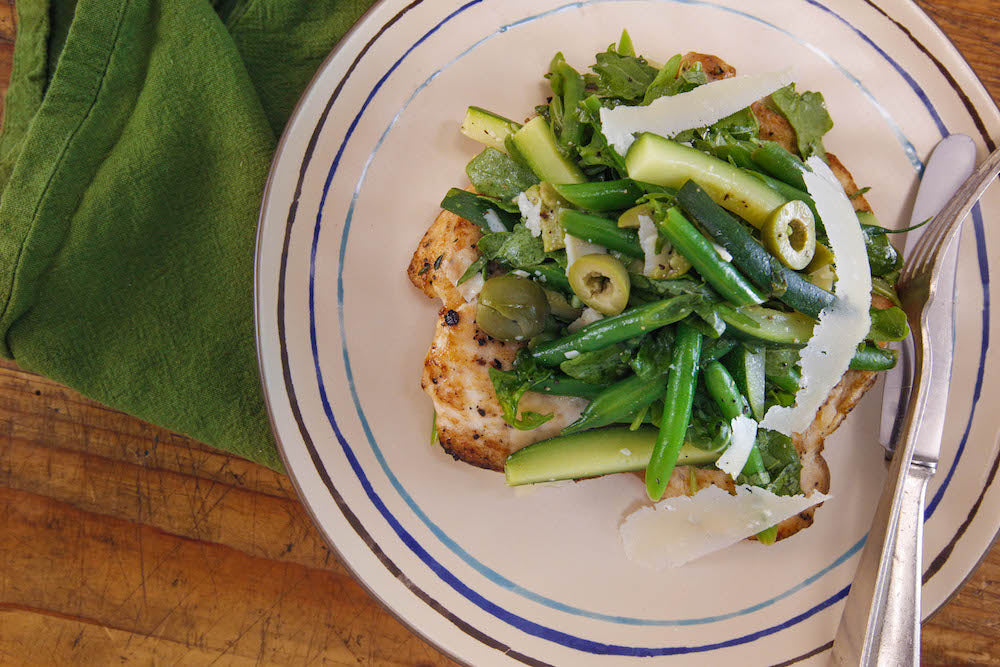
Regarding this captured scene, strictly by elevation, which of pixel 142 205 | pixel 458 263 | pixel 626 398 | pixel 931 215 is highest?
pixel 931 215

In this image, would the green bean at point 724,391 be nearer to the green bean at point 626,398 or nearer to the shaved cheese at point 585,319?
the green bean at point 626,398

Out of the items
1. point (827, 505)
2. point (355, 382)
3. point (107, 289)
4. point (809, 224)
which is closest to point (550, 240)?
point (809, 224)

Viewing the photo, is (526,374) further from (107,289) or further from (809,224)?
(107,289)

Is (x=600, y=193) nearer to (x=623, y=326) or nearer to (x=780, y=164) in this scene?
(x=623, y=326)

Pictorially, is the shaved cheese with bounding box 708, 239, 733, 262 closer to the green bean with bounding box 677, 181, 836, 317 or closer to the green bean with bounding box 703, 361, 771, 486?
the green bean with bounding box 677, 181, 836, 317

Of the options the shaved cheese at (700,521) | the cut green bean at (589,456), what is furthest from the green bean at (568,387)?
the shaved cheese at (700,521)

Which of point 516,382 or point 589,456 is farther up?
point 516,382

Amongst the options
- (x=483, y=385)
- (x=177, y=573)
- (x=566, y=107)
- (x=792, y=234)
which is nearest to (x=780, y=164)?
(x=792, y=234)
